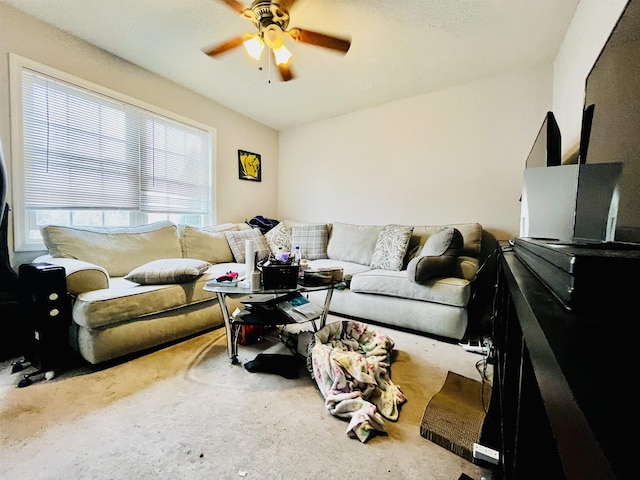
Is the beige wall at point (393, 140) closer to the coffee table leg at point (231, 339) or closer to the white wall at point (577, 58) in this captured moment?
the white wall at point (577, 58)

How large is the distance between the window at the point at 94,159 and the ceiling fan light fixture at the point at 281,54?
1712 mm

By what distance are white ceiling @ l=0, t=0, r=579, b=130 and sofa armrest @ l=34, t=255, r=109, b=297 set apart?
181 centimetres

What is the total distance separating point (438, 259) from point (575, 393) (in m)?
2.35

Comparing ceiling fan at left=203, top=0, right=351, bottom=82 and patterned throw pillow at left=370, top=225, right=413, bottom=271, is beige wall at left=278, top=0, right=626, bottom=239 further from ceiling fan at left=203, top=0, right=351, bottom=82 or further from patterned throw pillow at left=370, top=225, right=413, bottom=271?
ceiling fan at left=203, top=0, right=351, bottom=82

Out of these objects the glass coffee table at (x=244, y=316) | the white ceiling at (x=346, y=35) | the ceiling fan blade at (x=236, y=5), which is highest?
the white ceiling at (x=346, y=35)

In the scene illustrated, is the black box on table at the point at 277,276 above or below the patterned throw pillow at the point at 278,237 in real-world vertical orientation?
below

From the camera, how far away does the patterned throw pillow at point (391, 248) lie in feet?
9.73

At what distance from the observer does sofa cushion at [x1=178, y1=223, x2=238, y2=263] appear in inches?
120

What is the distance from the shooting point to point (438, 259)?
2.44 metres

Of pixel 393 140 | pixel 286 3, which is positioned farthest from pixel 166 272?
pixel 393 140

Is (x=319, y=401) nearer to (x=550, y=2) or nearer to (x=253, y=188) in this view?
(x=550, y=2)

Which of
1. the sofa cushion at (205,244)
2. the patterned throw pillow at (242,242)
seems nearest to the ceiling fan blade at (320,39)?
the patterned throw pillow at (242,242)

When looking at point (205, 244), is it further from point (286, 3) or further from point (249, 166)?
point (286, 3)

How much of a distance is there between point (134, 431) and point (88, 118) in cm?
261
